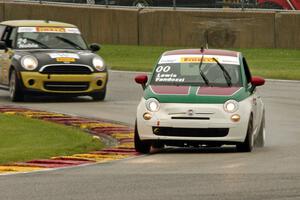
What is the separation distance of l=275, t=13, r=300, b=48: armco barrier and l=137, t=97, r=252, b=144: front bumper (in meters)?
26.0

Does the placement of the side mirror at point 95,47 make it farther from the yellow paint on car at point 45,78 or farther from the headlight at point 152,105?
the headlight at point 152,105

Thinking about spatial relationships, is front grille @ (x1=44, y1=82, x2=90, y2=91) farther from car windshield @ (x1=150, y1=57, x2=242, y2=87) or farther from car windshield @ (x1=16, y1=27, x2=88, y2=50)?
car windshield @ (x1=150, y1=57, x2=242, y2=87)

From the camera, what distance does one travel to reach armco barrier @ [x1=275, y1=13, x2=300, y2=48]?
41.8 m

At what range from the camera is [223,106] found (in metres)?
16.1

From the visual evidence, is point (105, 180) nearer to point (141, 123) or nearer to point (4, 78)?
point (141, 123)

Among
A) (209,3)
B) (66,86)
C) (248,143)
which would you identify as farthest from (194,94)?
(209,3)

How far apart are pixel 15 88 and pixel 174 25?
19.3 m

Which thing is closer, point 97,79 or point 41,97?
point 97,79

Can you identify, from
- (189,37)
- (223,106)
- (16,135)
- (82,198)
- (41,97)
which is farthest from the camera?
(189,37)

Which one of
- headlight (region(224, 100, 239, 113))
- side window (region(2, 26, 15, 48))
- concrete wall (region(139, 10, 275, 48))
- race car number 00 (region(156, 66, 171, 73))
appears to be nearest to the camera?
headlight (region(224, 100, 239, 113))

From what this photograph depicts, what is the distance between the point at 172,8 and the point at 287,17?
16.6ft

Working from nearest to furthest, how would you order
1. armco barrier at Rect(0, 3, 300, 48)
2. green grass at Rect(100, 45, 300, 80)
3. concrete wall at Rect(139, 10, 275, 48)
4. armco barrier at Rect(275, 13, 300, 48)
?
1. green grass at Rect(100, 45, 300, 80)
2. armco barrier at Rect(275, 13, 300, 48)
3. armco barrier at Rect(0, 3, 300, 48)
4. concrete wall at Rect(139, 10, 275, 48)

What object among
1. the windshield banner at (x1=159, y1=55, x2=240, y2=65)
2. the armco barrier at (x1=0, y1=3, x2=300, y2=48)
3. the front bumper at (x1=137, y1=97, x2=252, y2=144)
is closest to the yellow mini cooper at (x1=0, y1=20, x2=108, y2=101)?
the windshield banner at (x1=159, y1=55, x2=240, y2=65)

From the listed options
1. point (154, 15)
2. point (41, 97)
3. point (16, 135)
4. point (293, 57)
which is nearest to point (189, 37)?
point (154, 15)
